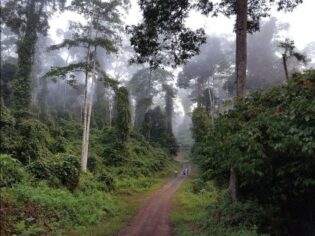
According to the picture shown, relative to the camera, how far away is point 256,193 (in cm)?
1221

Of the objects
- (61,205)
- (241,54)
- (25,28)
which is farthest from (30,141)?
(241,54)

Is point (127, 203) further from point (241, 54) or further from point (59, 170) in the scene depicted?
point (241, 54)

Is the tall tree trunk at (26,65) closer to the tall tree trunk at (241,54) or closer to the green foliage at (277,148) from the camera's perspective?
the tall tree trunk at (241,54)

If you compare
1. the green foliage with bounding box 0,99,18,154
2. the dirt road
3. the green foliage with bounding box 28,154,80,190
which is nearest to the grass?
the dirt road

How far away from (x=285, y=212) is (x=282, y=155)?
7.69 ft

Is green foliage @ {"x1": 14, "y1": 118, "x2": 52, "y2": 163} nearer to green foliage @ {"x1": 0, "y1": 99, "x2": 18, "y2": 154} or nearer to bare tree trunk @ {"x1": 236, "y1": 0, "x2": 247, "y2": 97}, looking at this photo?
green foliage @ {"x1": 0, "y1": 99, "x2": 18, "y2": 154}

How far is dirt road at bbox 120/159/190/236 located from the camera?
45.1 ft

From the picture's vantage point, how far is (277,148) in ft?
28.8

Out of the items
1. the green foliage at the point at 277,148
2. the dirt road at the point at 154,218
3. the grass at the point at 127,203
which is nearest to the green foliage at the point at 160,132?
the grass at the point at 127,203

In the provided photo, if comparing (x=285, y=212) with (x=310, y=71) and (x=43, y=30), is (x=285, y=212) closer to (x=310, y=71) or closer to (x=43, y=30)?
(x=310, y=71)

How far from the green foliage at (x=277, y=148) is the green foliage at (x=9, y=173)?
6.43 m

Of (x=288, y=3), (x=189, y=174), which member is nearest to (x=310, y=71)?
(x=288, y=3)

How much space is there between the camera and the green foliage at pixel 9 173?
37.8 ft

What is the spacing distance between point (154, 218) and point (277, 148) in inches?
372
